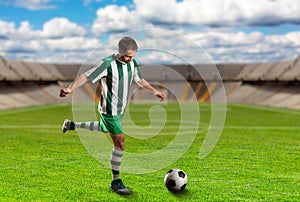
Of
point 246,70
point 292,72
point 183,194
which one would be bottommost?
point 246,70

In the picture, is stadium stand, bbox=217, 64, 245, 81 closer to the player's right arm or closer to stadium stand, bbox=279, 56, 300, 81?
stadium stand, bbox=279, 56, 300, 81

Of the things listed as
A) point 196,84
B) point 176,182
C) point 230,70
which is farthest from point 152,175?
point 230,70

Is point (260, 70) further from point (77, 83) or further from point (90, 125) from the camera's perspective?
point (77, 83)

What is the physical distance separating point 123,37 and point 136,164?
4528 mm

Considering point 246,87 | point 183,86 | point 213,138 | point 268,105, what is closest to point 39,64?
point 183,86

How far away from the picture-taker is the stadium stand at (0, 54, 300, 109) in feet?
178

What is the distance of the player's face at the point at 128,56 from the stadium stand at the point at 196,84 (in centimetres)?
3967

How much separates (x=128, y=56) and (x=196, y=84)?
6547 cm

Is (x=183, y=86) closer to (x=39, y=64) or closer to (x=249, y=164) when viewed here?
(x=39, y=64)

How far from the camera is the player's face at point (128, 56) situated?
741cm

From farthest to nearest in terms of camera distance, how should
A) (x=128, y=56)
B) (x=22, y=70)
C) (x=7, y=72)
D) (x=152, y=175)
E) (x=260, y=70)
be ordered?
(x=260, y=70), (x=22, y=70), (x=7, y=72), (x=152, y=175), (x=128, y=56)

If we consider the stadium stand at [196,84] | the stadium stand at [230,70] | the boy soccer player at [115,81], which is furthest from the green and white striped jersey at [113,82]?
the stadium stand at [230,70]

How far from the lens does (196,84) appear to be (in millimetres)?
72438


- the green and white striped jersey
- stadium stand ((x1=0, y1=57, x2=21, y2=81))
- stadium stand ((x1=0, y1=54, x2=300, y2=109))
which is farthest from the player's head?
stadium stand ((x1=0, y1=57, x2=21, y2=81))
